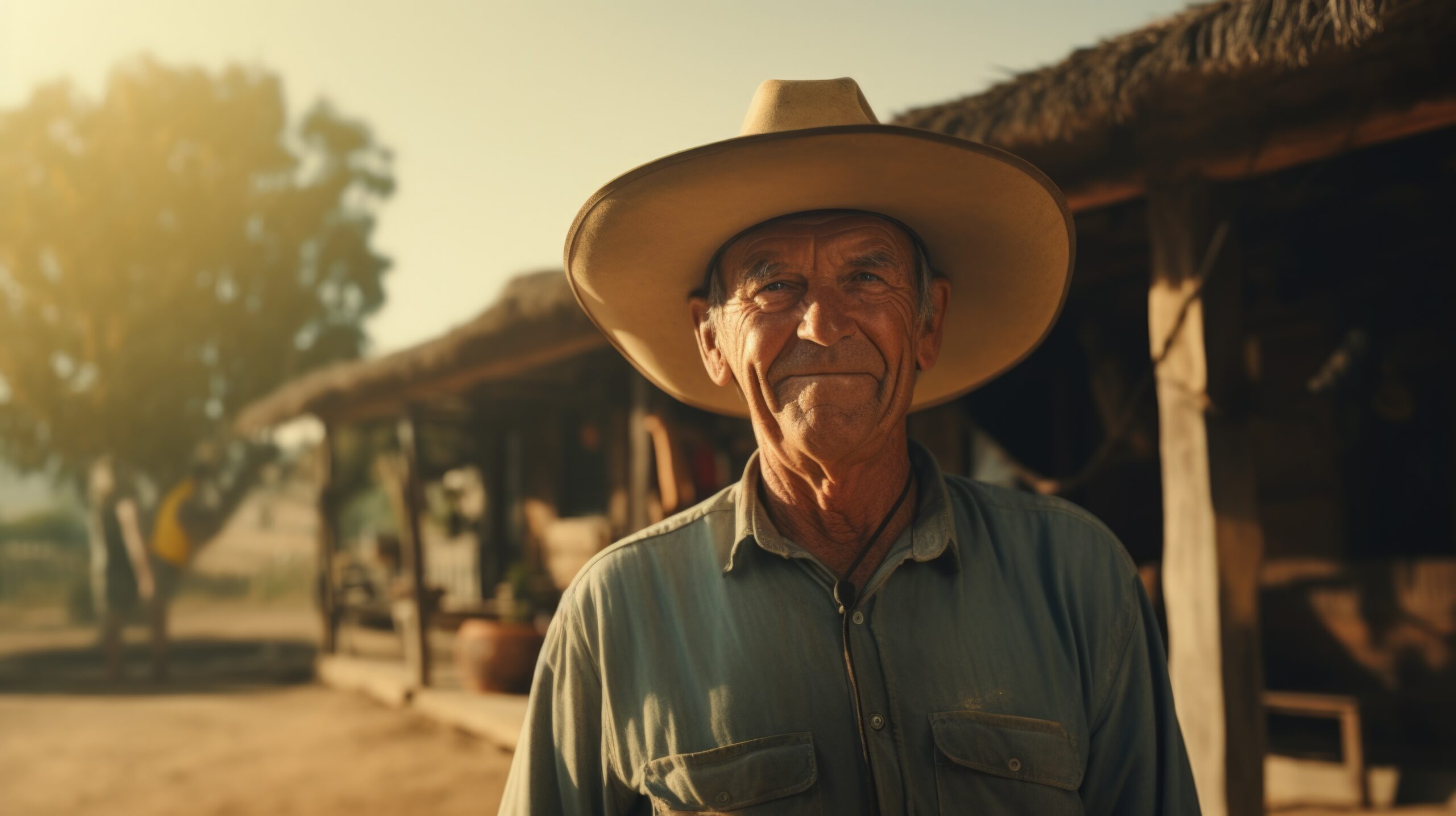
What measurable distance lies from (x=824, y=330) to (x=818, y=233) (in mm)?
185

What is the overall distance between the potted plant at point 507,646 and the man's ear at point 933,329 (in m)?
6.55

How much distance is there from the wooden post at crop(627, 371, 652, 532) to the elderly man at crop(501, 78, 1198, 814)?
4.54 m

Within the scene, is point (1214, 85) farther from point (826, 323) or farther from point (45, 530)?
point (45, 530)

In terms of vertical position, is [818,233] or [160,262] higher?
[160,262]

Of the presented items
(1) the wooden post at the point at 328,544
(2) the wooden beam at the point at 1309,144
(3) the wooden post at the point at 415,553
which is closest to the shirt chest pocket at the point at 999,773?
(2) the wooden beam at the point at 1309,144

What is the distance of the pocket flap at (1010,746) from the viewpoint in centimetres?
135

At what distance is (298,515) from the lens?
5519cm

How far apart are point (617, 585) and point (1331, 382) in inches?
184

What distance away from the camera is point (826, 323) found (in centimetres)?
151

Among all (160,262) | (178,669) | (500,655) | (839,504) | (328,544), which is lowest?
(178,669)

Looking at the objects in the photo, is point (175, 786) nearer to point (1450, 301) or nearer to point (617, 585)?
point (617, 585)

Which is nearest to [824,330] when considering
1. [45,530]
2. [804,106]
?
[804,106]

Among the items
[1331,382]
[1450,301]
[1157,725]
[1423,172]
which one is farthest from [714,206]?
[1450,301]

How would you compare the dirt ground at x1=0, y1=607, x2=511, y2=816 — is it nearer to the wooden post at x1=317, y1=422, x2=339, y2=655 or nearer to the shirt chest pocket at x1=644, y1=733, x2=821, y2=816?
the wooden post at x1=317, y1=422, x2=339, y2=655
